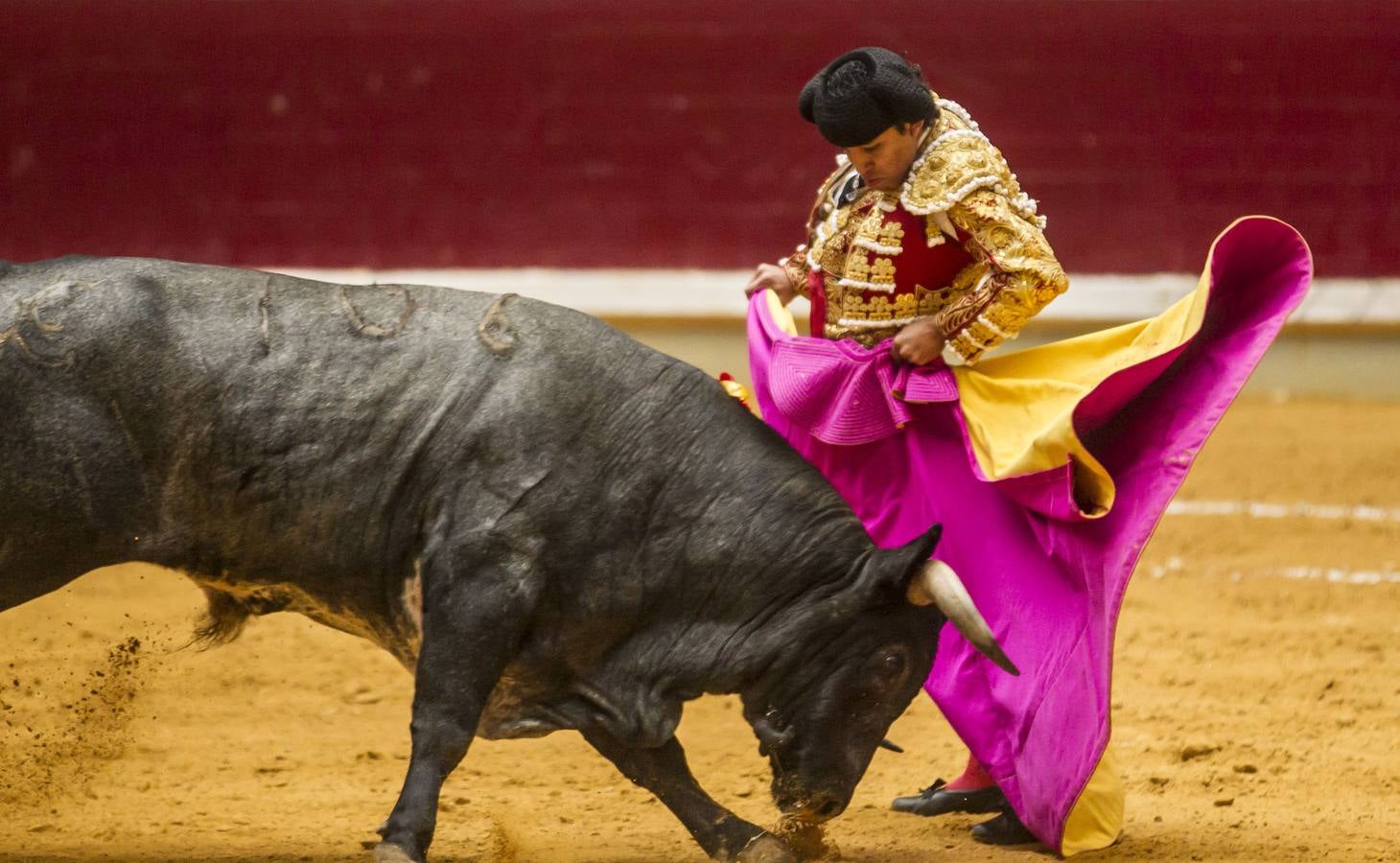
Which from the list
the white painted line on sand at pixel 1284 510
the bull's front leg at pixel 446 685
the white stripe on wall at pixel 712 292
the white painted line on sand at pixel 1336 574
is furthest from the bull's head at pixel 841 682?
the white stripe on wall at pixel 712 292

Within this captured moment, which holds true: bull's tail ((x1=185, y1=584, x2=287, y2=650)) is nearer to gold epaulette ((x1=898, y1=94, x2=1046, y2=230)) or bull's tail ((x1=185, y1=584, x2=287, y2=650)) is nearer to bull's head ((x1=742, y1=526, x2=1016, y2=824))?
bull's head ((x1=742, y1=526, x2=1016, y2=824))

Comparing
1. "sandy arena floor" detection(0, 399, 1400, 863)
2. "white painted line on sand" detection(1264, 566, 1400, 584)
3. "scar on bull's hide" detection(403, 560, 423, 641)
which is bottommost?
"white painted line on sand" detection(1264, 566, 1400, 584)

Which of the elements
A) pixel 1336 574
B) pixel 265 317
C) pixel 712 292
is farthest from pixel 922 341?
pixel 712 292

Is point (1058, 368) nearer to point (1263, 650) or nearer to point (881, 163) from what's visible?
point (881, 163)

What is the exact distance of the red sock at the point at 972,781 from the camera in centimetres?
368

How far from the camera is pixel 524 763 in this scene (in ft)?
13.6

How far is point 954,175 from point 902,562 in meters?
0.66

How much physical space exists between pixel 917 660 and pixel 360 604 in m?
0.95

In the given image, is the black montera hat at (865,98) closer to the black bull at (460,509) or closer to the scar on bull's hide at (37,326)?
the black bull at (460,509)

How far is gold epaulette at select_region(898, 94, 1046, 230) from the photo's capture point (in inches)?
124

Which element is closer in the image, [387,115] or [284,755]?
[284,755]

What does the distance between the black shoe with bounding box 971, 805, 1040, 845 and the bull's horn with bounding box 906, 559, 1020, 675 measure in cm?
61

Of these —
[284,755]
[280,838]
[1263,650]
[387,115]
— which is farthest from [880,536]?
[387,115]

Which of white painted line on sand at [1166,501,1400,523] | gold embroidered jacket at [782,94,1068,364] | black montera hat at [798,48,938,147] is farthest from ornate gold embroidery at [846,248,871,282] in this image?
white painted line on sand at [1166,501,1400,523]
